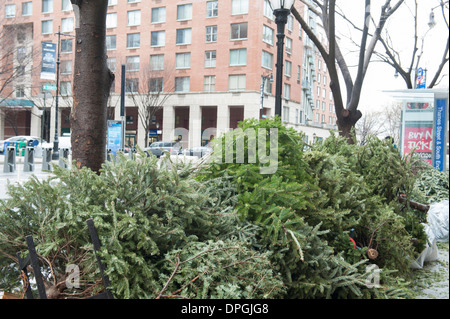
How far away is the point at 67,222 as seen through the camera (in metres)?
2.27

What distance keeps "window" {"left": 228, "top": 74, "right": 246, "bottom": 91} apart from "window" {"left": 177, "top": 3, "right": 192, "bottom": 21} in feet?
27.3

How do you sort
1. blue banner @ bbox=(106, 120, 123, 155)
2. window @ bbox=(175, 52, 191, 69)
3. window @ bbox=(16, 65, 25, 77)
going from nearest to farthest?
blue banner @ bbox=(106, 120, 123, 155), window @ bbox=(16, 65, 25, 77), window @ bbox=(175, 52, 191, 69)

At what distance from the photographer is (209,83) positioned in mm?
44031

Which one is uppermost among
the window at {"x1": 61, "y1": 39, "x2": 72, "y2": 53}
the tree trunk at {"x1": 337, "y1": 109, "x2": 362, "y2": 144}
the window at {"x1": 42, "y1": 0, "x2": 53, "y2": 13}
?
the window at {"x1": 42, "y1": 0, "x2": 53, "y2": 13}

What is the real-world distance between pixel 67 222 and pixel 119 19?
156 feet

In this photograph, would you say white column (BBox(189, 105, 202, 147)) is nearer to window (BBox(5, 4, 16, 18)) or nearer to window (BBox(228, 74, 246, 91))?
window (BBox(228, 74, 246, 91))

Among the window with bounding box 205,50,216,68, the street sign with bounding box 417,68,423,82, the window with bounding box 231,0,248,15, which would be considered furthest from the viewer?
the window with bounding box 205,50,216,68

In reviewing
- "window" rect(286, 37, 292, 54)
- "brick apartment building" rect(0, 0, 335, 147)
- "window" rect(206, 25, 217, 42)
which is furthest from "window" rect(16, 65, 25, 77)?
"window" rect(286, 37, 292, 54)

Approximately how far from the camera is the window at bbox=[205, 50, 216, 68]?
43594mm

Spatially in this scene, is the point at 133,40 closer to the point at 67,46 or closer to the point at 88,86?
the point at 67,46

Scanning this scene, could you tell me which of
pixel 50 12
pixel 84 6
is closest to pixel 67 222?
pixel 84 6

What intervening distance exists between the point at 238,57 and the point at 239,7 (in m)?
5.07

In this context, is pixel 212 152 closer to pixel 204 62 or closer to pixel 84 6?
pixel 84 6

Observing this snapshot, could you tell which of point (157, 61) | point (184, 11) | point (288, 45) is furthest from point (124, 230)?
point (288, 45)
